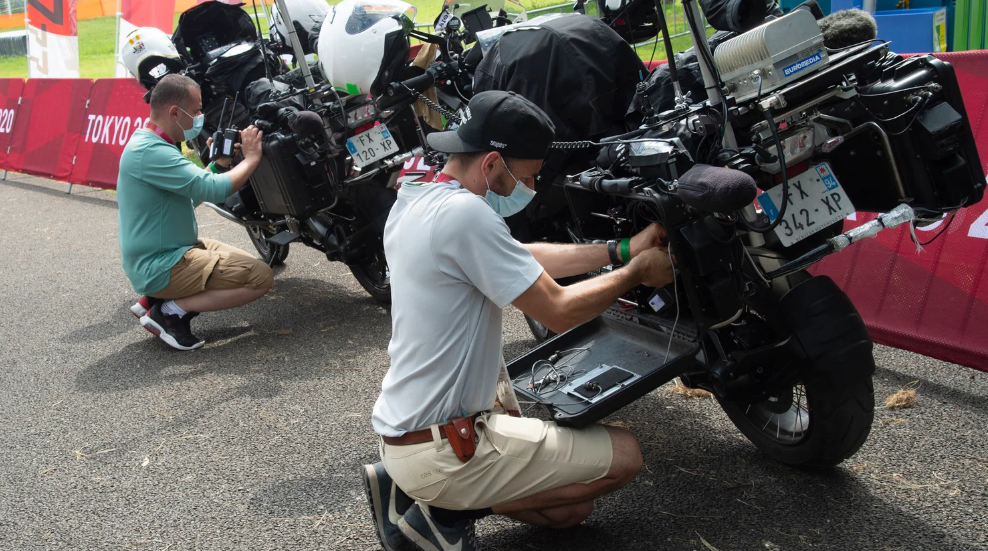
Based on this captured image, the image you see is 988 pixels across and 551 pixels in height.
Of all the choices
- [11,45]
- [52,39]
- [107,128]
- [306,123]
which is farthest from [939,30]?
[11,45]

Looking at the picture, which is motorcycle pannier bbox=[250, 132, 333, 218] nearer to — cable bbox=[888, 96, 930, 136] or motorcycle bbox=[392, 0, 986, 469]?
motorcycle bbox=[392, 0, 986, 469]

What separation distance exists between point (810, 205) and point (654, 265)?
0.65 metres

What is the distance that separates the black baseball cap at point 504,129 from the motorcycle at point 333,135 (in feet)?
9.89

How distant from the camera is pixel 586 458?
308 cm

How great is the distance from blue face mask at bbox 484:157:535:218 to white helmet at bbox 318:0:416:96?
2703 millimetres

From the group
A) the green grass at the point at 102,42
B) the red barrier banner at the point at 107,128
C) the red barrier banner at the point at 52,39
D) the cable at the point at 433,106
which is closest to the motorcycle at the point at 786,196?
the cable at the point at 433,106

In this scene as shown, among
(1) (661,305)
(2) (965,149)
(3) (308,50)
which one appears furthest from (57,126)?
(2) (965,149)

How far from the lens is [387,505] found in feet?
10.7

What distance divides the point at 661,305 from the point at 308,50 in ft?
16.0

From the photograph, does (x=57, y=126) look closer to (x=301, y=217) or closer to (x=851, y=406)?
(x=301, y=217)

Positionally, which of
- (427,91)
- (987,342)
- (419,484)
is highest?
(427,91)

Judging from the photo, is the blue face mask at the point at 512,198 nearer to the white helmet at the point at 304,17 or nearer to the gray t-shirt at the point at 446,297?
the gray t-shirt at the point at 446,297

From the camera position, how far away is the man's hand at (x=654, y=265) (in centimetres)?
314

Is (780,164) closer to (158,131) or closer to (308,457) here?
(308,457)
